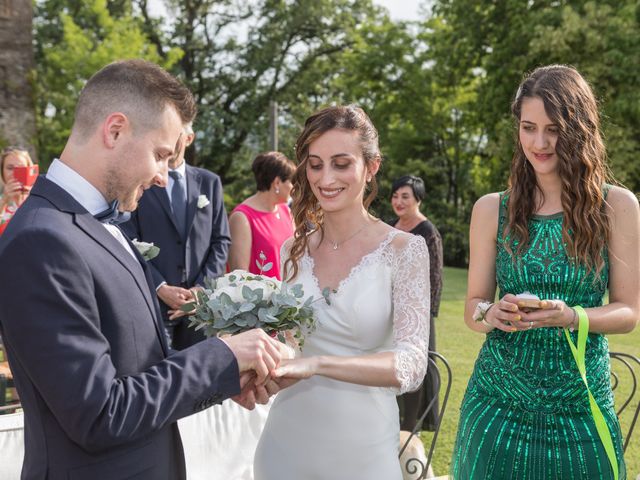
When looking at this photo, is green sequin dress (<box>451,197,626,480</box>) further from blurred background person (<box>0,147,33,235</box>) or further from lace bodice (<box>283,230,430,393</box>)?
blurred background person (<box>0,147,33,235</box>)

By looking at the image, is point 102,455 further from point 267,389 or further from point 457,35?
point 457,35

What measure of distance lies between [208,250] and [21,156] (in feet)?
8.76

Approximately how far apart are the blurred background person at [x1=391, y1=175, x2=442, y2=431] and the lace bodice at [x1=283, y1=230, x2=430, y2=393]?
3.34 m

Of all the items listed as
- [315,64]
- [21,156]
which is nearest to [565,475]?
[21,156]

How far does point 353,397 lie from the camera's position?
9.14 feet

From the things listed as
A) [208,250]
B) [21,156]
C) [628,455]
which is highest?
[21,156]

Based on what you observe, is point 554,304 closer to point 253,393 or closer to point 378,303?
point 378,303

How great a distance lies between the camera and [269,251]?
6.21 metres

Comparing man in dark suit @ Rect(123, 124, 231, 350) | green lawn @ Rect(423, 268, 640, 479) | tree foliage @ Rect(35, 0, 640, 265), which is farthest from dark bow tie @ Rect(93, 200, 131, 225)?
tree foliage @ Rect(35, 0, 640, 265)

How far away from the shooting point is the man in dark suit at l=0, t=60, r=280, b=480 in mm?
1598

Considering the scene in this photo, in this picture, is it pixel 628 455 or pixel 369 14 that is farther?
pixel 369 14

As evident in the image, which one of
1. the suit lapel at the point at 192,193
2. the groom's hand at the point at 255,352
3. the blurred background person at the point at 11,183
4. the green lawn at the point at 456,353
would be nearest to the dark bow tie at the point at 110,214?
the groom's hand at the point at 255,352

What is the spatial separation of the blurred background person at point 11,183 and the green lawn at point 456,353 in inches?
181

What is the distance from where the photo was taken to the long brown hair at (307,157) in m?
2.94
